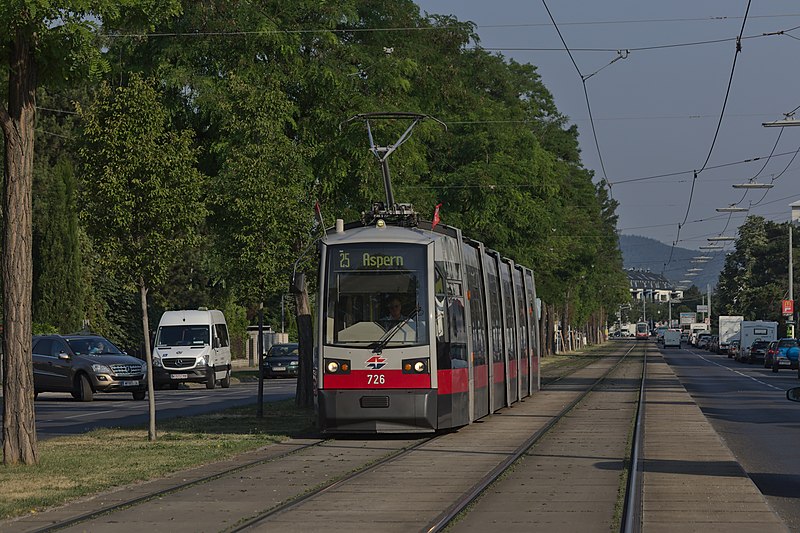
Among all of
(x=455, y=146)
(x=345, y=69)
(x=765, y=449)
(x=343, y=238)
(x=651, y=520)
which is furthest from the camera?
(x=455, y=146)

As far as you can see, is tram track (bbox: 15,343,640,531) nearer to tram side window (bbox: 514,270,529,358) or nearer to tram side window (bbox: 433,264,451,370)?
tram side window (bbox: 433,264,451,370)

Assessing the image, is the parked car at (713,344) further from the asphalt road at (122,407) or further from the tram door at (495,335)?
the tram door at (495,335)

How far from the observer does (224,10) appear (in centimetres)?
2902

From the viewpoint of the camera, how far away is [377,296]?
21812 mm

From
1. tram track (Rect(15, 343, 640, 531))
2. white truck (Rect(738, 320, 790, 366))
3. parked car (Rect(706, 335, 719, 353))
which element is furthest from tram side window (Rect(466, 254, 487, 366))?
parked car (Rect(706, 335, 719, 353))

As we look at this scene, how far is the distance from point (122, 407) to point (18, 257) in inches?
697

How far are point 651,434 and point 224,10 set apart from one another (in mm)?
12832

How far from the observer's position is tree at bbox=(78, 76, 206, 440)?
20859mm

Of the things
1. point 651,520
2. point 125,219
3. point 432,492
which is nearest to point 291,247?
point 125,219

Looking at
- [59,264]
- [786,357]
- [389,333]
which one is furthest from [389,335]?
[786,357]

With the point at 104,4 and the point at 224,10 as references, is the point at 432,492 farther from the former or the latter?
the point at 224,10

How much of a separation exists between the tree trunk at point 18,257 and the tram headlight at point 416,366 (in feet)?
20.9

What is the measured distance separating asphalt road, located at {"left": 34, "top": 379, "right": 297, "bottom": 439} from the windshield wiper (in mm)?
6030

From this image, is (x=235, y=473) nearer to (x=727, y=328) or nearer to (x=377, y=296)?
(x=377, y=296)
